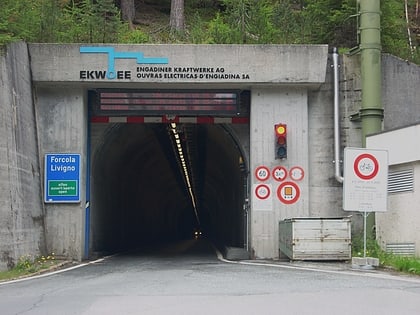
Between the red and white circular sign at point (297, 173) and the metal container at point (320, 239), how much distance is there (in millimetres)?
3087

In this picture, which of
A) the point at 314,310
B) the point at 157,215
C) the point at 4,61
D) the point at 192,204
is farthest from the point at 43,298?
the point at 192,204

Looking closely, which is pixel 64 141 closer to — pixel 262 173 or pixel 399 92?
pixel 262 173

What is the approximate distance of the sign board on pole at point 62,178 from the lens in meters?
19.1

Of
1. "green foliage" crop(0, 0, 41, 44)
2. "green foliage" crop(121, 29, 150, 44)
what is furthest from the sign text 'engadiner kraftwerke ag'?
"green foliage" crop(121, 29, 150, 44)

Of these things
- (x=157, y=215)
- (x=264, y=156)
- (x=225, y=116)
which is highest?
(x=225, y=116)

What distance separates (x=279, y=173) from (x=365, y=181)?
4.79 m

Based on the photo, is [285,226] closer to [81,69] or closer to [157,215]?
[81,69]

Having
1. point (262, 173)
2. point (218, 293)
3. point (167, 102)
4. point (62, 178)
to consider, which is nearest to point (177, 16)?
point (167, 102)

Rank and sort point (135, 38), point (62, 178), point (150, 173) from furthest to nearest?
point (150, 173)
point (135, 38)
point (62, 178)

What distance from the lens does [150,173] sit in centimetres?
3900

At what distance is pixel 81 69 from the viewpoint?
19.1 metres

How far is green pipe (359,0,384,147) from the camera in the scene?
19266 mm

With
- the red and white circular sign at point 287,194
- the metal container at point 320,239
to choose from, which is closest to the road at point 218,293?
the metal container at point 320,239

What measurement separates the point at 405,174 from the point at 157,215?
113ft
